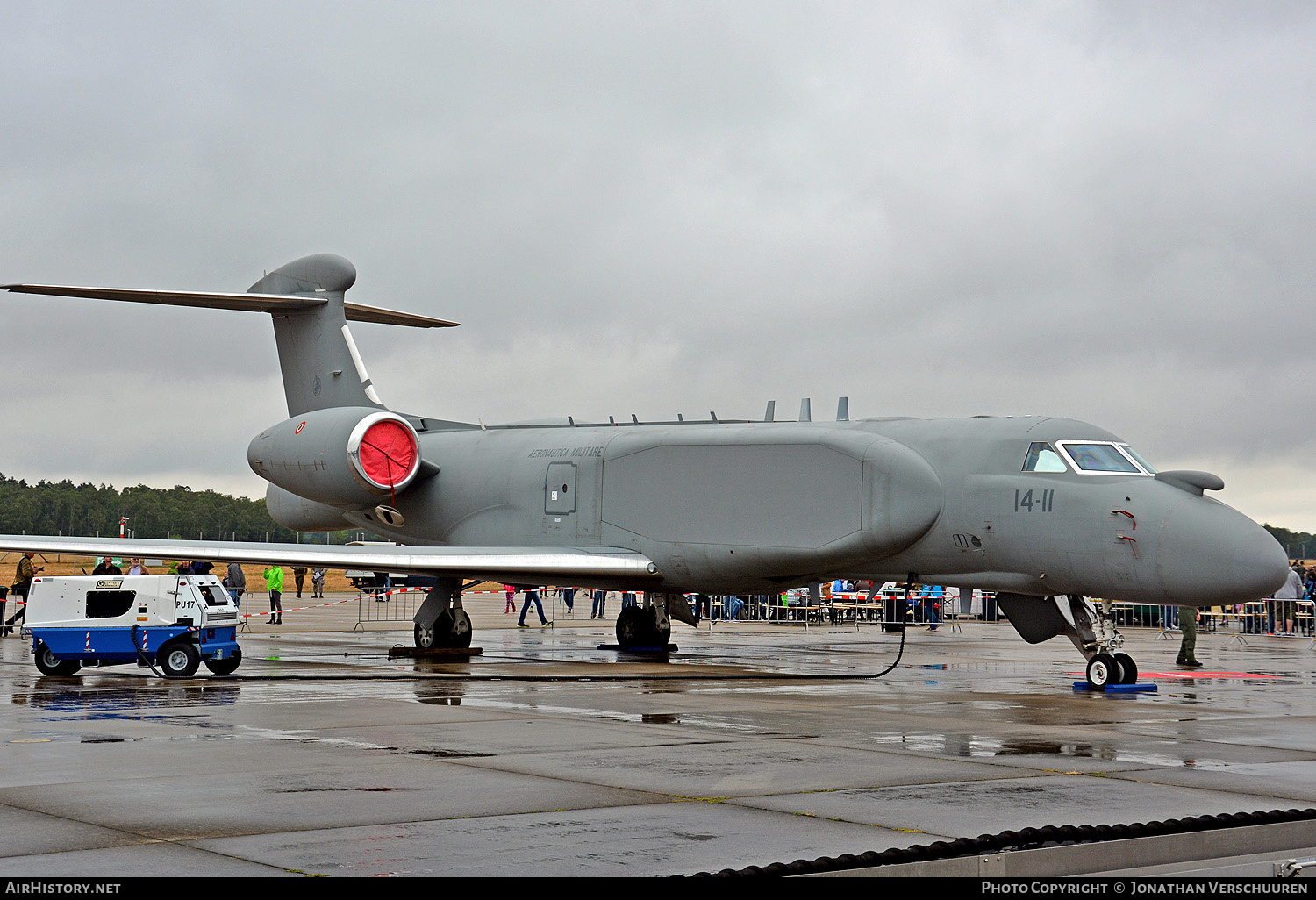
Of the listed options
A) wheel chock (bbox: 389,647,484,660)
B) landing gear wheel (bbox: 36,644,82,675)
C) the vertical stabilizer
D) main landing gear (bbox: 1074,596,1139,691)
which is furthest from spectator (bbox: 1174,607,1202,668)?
landing gear wheel (bbox: 36,644,82,675)

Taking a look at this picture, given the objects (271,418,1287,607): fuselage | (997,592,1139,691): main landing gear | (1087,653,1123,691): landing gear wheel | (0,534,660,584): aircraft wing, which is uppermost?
(271,418,1287,607): fuselage

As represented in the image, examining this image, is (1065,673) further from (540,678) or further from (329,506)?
(329,506)

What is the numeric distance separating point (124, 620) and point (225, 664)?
126cm

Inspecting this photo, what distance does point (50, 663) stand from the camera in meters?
15.6

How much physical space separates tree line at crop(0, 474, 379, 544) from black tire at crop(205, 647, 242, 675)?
8548cm

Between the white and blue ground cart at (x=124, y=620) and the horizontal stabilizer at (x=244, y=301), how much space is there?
697 cm

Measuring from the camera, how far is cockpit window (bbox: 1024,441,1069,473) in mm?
16234

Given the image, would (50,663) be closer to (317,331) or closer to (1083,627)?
(317,331)

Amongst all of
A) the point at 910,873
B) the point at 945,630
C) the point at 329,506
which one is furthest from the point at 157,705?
the point at 945,630

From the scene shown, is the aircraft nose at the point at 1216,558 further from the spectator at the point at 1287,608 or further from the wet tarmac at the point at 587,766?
the spectator at the point at 1287,608

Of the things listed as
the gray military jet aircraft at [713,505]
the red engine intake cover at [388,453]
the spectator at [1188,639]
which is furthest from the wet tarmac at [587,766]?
the red engine intake cover at [388,453]

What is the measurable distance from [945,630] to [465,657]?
17079 millimetres

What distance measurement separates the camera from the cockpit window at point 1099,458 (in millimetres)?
15992

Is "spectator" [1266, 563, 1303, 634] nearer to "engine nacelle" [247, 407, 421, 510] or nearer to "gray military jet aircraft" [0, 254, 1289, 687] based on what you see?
"gray military jet aircraft" [0, 254, 1289, 687]
